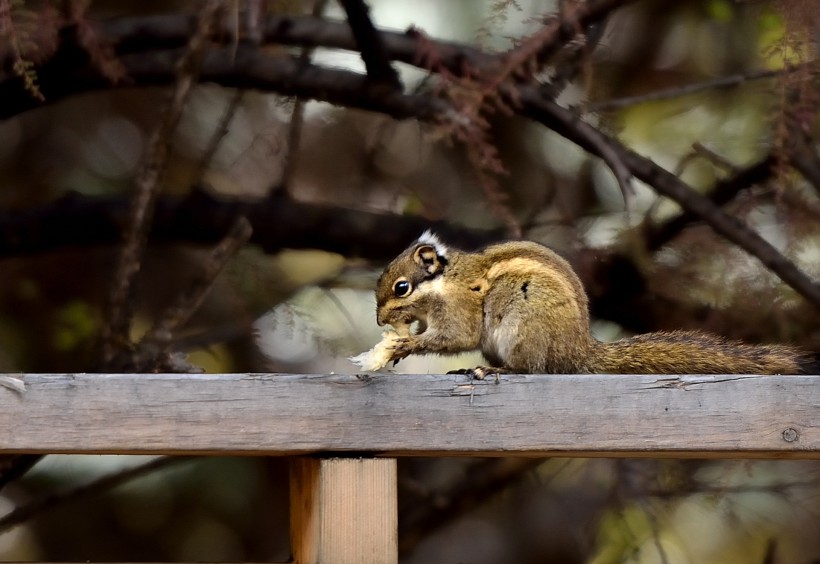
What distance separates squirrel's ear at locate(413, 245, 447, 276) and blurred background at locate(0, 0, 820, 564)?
68cm

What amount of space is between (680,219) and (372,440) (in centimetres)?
156

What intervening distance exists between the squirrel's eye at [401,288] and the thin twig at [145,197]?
0.50 m

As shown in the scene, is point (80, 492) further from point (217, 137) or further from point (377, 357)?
point (377, 357)

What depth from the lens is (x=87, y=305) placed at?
290 cm

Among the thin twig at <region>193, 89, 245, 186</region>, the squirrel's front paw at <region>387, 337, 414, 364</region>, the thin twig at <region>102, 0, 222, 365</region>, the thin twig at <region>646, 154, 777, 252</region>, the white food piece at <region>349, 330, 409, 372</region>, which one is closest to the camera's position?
the white food piece at <region>349, 330, 409, 372</region>

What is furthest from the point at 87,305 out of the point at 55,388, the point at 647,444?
the point at 647,444

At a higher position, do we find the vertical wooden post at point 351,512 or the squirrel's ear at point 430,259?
the squirrel's ear at point 430,259

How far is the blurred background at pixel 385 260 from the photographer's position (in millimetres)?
2797

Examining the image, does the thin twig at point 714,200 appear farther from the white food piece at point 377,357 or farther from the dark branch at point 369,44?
the white food piece at point 377,357

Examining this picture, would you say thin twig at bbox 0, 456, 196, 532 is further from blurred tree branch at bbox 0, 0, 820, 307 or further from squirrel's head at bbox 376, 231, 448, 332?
blurred tree branch at bbox 0, 0, 820, 307

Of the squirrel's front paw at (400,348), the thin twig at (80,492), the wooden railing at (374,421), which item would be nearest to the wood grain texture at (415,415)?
the wooden railing at (374,421)

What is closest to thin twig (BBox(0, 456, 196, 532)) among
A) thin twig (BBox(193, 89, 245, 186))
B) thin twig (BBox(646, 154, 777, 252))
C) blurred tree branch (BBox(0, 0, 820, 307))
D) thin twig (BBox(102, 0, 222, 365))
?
thin twig (BBox(102, 0, 222, 365))

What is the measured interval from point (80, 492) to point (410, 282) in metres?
1.13

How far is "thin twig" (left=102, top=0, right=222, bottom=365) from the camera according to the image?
214cm
